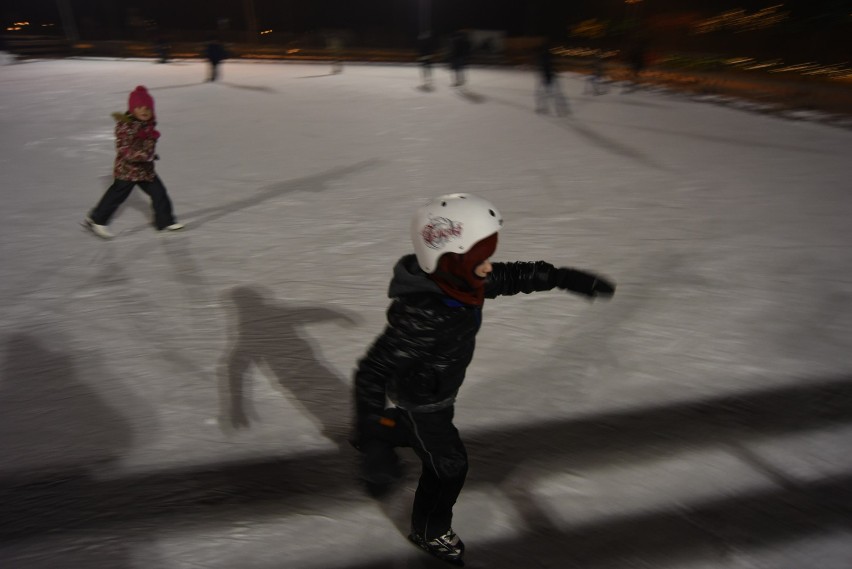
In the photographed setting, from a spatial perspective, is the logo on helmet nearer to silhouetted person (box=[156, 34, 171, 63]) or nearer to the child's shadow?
the child's shadow

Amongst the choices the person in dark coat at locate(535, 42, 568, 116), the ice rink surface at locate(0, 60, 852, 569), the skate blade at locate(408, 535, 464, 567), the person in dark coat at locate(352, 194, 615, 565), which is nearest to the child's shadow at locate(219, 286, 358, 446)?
the ice rink surface at locate(0, 60, 852, 569)

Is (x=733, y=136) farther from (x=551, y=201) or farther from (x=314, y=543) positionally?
(x=314, y=543)

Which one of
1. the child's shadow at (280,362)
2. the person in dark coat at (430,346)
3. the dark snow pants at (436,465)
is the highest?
the person in dark coat at (430,346)

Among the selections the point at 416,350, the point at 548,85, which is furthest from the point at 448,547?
the point at 548,85

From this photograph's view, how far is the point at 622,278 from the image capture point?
3.86 m

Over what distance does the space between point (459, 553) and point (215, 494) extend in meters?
0.97

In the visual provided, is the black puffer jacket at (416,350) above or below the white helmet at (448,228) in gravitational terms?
below

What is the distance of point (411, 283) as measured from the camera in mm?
1556

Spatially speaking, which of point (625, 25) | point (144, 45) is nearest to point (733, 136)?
point (625, 25)

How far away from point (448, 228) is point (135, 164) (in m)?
4.01

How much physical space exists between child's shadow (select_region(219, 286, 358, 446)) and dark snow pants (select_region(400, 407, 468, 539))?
694mm

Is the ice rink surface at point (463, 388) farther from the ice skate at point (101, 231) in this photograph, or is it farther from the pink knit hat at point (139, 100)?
the pink knit hat at point (139, 100)

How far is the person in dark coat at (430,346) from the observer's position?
1524 millimetres

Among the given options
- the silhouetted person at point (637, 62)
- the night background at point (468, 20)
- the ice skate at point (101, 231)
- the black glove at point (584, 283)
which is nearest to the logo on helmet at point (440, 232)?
the black glove at point (584, 283)
